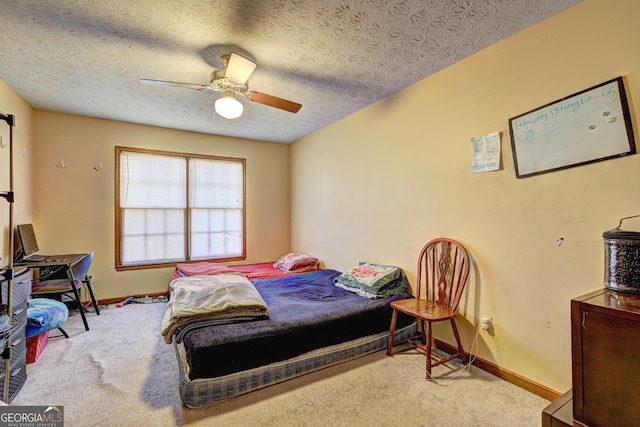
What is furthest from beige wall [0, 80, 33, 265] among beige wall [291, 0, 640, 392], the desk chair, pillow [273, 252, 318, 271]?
beige wall [291, 0, 640, 392]

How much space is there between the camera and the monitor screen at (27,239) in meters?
3.03

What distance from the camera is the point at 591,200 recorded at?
5.70 feet

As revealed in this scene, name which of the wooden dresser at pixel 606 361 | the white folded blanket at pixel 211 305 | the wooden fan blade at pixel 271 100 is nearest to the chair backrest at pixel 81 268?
the white folded blanket at pixel 211 305

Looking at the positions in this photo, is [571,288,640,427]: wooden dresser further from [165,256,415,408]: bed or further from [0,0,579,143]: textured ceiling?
[0,0,579,143]: textured ceiling

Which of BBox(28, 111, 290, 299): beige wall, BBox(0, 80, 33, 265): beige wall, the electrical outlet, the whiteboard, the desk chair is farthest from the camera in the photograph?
BBox(28, 111, 290, 299): beige wall

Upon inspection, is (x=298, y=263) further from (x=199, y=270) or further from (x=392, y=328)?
(x=392, y=328)

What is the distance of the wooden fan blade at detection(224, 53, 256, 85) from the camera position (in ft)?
6.82

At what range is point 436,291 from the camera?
265cm

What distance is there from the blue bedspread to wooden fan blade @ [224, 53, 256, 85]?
1873 mm

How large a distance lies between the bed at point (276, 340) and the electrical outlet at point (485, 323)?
647mm

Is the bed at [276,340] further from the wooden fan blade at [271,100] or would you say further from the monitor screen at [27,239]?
the monitor screen at [27,239]

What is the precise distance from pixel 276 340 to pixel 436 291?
1.51 metres

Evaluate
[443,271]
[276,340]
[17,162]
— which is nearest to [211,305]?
[276,340]

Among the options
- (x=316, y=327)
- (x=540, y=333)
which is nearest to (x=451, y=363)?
(x=540, y=333)
